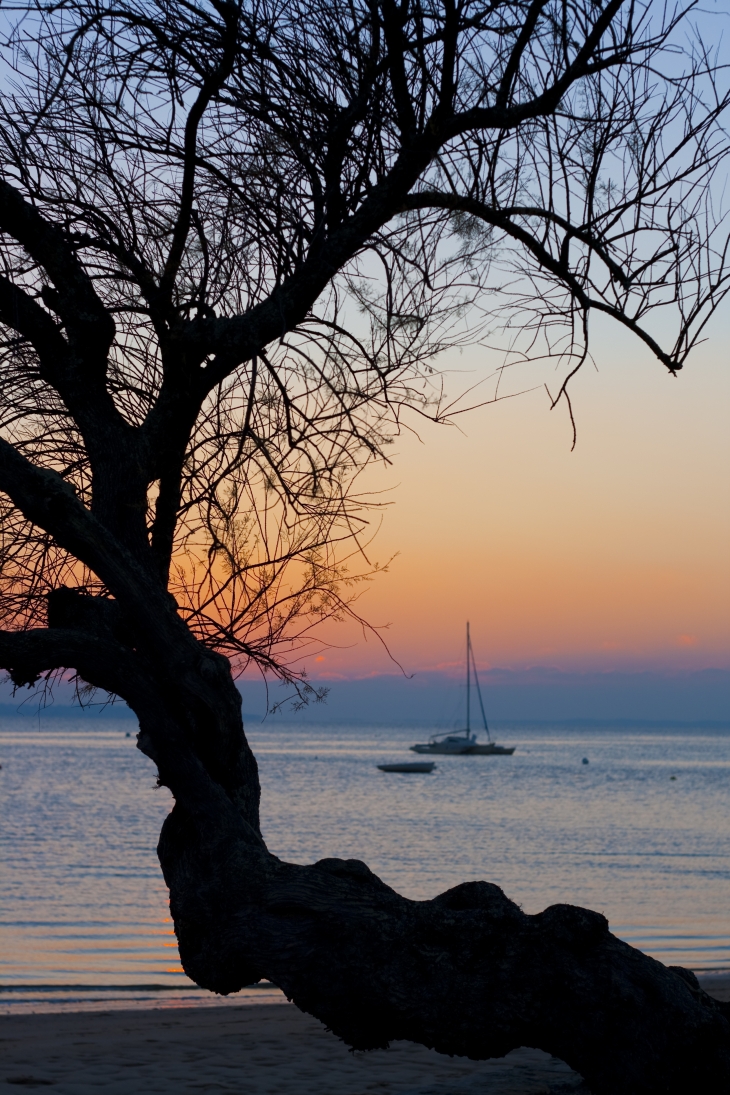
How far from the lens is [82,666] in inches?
163

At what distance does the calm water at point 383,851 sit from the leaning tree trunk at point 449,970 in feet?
35.4

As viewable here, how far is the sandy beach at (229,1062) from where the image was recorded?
8320 mm

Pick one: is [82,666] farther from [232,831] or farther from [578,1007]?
[578,1007]

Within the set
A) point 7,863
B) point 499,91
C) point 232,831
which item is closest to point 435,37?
point 499,91

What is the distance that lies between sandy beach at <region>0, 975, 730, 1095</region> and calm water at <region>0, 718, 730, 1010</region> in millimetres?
2328

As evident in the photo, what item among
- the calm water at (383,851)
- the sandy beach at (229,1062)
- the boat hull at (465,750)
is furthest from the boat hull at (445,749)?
the sandy beach at (229,1062)

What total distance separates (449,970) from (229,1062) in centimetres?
671

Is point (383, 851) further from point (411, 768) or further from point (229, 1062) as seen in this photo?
point (411, 768)

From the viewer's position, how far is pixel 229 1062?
9.65 m

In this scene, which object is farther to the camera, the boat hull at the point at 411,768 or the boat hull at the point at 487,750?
the boat hull at the point at 487,750

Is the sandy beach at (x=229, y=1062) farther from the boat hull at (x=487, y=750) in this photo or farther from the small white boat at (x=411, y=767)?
the boat hull at (x=487, y=750)

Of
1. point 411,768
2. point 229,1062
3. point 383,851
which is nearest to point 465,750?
point 411,768

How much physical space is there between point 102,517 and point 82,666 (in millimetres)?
818

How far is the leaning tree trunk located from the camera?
3924 millimetres
